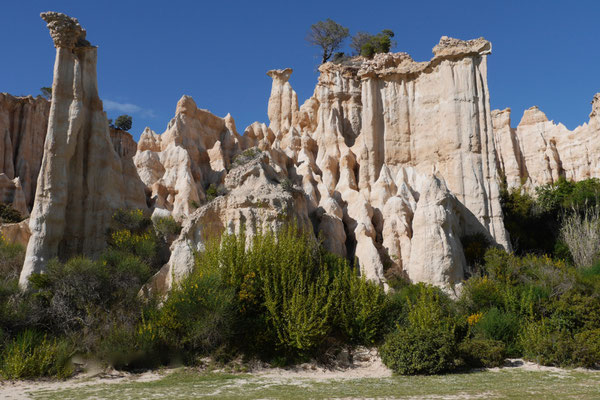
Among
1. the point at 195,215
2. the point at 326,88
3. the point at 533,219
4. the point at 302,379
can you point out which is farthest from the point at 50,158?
the point at 533,219

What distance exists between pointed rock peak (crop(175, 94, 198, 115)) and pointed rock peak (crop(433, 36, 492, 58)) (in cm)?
1750

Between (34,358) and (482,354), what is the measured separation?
48.4 ft

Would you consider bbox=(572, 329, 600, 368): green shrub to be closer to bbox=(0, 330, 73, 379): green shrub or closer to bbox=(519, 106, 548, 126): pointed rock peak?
bbox=(0, 330, 73, 379): green shrub

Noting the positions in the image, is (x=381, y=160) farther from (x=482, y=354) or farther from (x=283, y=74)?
(x=482, y=354)

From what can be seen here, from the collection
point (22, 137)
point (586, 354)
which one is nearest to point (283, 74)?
point (22, 137)

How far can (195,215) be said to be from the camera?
23844mm

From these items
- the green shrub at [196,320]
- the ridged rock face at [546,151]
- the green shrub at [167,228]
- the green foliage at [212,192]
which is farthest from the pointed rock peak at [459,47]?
the green shrub at [196,320]

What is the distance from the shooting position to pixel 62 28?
24.1 metres

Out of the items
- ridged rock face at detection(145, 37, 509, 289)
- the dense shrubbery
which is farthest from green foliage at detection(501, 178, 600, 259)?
the dense shrubbery

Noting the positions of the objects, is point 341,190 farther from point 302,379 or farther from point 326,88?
point 302,379

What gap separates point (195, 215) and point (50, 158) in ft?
22.7

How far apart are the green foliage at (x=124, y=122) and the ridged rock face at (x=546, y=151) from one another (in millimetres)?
41469

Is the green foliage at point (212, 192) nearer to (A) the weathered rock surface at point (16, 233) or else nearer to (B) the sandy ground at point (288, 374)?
(A) the weathered rock surface at point (16, 233)

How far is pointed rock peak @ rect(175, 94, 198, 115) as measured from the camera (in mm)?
36531
